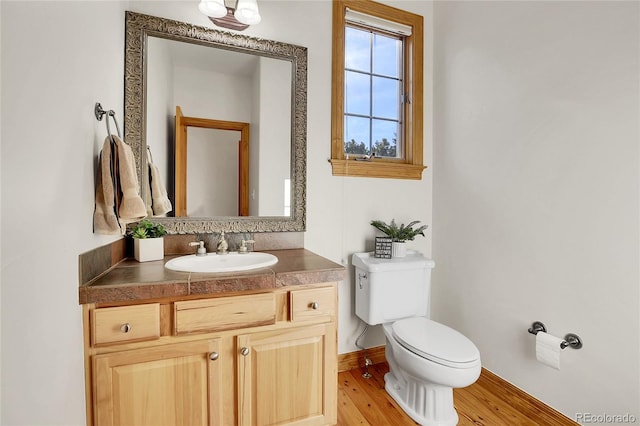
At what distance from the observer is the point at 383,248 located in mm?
1960

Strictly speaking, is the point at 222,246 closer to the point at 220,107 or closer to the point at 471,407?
the point at 220,107

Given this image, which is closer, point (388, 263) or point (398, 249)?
point (388, 263)

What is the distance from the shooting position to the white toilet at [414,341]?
1.41 m

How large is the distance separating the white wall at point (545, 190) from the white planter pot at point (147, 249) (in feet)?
5.93

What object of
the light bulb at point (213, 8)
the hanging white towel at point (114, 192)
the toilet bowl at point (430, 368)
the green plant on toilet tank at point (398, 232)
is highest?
the light bulb at point (213, 8)

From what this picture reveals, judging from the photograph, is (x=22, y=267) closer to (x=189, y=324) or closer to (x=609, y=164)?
(x=189, y=324)

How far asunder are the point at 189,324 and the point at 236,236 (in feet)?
2.21

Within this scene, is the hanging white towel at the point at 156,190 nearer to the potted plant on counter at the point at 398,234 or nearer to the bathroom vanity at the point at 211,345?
the bathroom vanity at the point at 211,345

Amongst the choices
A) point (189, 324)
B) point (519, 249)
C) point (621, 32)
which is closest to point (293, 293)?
point (189, 324)

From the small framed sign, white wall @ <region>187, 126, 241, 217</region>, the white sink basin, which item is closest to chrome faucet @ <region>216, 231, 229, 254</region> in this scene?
the white sink basin

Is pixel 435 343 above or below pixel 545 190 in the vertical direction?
below

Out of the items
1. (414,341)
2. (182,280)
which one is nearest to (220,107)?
(182,280)

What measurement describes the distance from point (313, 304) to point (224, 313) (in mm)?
369

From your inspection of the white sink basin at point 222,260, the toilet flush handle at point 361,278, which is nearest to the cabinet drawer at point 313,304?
the white sink basin at point 222,260
